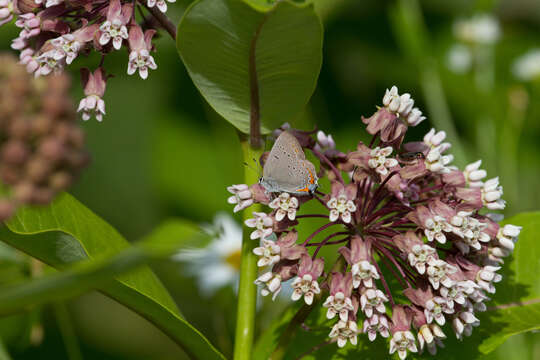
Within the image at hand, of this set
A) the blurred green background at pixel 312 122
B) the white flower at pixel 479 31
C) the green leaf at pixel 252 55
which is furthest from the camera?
the white flower at pixel 479 31

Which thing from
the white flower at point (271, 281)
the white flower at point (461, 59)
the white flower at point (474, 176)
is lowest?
the white flower at point (461, 59)

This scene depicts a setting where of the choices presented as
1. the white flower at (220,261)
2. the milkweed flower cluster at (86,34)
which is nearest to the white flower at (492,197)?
the milkweed flower cluster at (86,34)

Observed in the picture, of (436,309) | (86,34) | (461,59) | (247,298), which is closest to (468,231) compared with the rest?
(436,309)

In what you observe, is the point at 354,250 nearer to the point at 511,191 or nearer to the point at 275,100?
the point at 275,100

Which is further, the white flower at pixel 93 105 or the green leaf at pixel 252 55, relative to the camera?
the white flower at pixel 93 105

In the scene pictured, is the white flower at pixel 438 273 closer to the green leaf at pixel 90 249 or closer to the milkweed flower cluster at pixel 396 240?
the milkweed flower cluster at pixel 396 240

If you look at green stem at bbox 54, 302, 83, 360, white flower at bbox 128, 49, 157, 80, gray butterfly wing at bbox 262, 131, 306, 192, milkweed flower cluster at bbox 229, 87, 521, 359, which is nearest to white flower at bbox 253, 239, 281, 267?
milkweed flower cluster at bbox 229, 87, 521, 359

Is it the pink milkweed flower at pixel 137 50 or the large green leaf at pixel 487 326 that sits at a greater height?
the pink milkweed flower at pixel 137 50

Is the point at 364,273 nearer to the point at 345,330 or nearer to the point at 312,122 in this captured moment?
the point at 345,330
